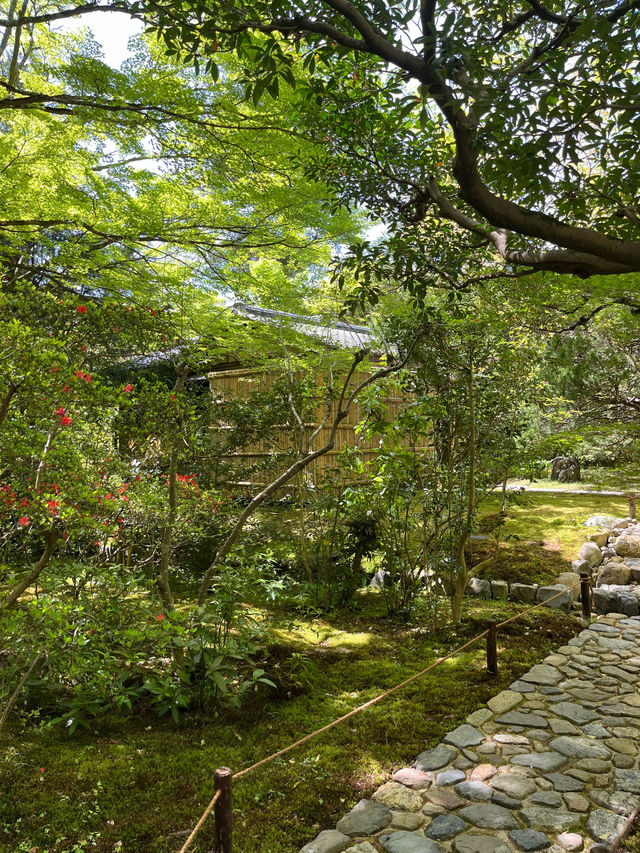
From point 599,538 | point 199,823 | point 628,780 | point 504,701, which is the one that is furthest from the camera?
point 599,538

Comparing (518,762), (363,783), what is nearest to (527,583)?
(518,762)

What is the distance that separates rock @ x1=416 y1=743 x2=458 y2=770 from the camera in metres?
3.31

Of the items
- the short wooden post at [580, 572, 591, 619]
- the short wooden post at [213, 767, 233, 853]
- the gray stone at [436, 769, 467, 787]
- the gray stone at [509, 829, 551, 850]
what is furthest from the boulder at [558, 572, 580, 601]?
the short wooden post at [213, 767, 233, 853]

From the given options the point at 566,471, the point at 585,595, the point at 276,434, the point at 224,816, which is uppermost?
the point at 276,434

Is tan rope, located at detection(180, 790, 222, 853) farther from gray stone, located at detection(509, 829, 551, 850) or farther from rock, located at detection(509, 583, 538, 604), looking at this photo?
rock, located at detection(509, 583, 538, 604)

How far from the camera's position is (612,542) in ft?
26.5

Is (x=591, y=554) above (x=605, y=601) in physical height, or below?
above

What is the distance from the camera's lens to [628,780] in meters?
3.12

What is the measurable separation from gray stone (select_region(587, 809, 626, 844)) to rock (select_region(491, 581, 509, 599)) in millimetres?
3924

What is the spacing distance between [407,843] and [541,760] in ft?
3.98

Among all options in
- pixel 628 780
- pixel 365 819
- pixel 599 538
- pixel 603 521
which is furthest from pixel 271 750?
pixel 603 521

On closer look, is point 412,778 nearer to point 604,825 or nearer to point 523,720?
point 604,825

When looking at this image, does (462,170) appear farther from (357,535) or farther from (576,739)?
(357,535)

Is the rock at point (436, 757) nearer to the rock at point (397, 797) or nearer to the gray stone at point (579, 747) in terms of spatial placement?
the rock at point (397, 797)
